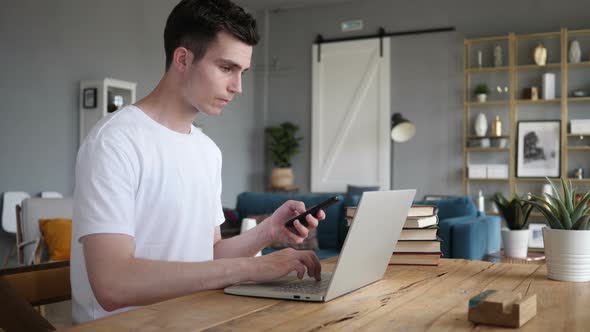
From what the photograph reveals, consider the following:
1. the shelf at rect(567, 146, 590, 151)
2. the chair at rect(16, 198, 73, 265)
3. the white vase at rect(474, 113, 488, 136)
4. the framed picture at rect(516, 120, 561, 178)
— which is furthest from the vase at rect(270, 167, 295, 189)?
the chair at rect(16, 198, 73, 265)

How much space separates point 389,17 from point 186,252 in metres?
7.05

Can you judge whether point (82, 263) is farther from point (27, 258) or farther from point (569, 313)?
point (27, 258)

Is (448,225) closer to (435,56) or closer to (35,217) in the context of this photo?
(35,217)

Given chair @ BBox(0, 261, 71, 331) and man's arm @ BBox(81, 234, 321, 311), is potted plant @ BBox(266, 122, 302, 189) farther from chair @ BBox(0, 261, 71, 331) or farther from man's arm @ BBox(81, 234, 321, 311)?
man's arm @ BBox(81, 234, 321, 311)

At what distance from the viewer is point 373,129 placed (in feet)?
26.9

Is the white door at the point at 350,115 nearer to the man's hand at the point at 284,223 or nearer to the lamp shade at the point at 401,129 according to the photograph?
the lamp shade at the point at 401,129

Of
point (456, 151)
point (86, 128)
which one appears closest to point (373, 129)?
point (456, 151)

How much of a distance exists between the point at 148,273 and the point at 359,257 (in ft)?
1.35

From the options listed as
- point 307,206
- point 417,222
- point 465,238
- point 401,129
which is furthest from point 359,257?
point 401,129

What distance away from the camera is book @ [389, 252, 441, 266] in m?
1.69

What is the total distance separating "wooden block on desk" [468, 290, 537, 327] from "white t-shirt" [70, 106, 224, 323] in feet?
2.33

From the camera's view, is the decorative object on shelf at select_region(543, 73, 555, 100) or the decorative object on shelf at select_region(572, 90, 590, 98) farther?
the decorative object on shelf at select_region(543, 73, 555, 100)

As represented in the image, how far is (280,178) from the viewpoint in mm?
8328

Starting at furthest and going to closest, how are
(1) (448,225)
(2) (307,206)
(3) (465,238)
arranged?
(2) (307,206) < (1) (448,225) < (3) (465,238)
